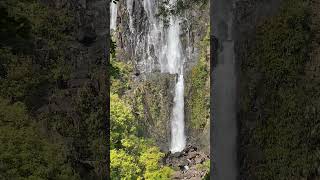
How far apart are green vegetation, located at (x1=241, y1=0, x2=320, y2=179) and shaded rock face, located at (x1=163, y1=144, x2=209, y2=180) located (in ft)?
66.6

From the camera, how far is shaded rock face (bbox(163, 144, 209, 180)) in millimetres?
28812

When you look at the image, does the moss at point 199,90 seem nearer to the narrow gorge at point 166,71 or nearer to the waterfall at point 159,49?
the narrow gorge at point 166,71

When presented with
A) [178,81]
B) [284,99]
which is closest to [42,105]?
[284,99]

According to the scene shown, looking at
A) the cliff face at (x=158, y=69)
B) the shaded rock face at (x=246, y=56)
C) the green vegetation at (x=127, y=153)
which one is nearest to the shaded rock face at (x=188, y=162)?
the cliff face at (x=158, y=69)

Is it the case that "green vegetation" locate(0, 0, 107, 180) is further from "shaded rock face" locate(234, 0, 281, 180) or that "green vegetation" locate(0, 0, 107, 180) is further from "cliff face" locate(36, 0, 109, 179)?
"shaded rock face" locate(234, 0, 281, 180)

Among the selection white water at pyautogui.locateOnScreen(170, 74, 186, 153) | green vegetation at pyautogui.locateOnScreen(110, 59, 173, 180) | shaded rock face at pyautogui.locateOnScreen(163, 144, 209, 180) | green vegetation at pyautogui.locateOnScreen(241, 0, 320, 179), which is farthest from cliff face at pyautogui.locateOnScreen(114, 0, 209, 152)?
green vegetation at pyautogui.locateOnScreen(241, 0, 320, 179)

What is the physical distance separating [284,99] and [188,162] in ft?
78.1

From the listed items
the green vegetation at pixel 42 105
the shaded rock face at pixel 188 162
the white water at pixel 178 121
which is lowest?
the shaded rock face at pixel 188 162

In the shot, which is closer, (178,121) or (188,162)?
(188,162)

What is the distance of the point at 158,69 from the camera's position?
38.1 metres

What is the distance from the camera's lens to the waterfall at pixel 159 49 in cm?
3738

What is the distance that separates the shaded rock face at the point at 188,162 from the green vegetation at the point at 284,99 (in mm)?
20294

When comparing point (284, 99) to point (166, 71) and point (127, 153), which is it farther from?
point (166, 71)

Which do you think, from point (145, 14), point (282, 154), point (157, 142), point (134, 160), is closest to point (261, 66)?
point (282, 154)
